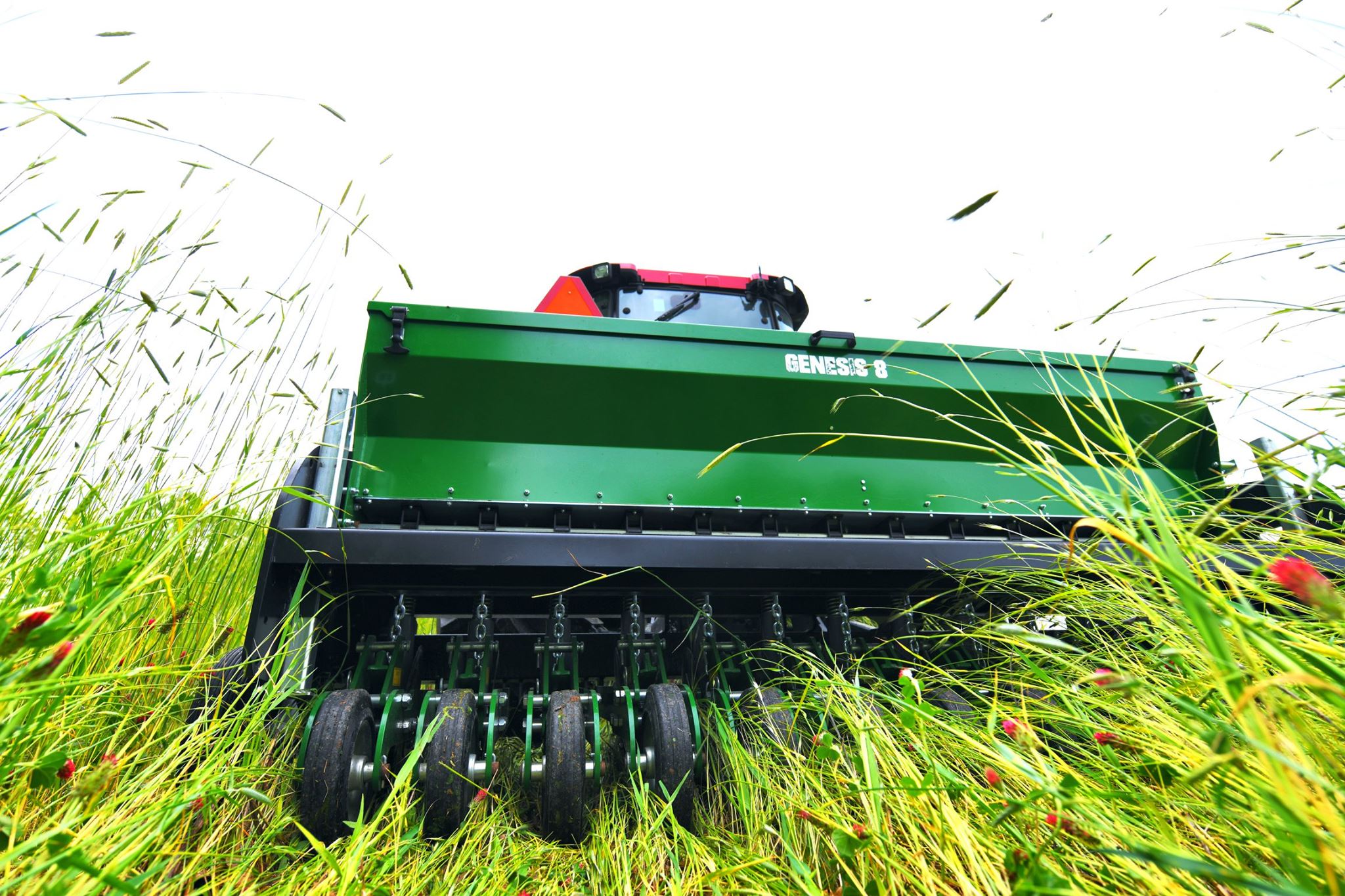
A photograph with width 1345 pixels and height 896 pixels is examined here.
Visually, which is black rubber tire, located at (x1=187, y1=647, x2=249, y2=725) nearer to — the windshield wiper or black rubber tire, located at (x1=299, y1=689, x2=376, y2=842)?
black rubber tire, located at (x1=299, y1=689, x2=376, y2=842)

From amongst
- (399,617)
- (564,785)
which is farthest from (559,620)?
(564,785)

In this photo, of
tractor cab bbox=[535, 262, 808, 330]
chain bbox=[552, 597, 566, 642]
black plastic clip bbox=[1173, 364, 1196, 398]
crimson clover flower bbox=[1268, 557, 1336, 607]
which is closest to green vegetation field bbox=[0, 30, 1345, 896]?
crimson clover flower bbox=[1268, 557, 1336, 607]

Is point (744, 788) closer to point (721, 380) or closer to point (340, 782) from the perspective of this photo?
point (340, 782)

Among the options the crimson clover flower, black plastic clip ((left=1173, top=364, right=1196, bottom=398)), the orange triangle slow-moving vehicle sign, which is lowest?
the crimson clover flower

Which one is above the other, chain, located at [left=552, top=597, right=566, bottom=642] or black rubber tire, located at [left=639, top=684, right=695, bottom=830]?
chain, located at [left=552, top=597, right=566, bottom=642]

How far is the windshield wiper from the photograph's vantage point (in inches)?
191

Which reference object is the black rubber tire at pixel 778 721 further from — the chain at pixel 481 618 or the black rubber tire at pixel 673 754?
the chain at pixel 481 618

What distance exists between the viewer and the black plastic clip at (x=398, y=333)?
289 centimetres

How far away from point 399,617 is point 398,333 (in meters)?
1.12

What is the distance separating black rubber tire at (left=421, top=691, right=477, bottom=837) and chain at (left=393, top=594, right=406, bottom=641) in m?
0.48

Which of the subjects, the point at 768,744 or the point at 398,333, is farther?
the point at 398,333

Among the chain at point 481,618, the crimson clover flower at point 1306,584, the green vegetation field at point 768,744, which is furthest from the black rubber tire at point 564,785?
the crimson clover flower at point 1306,584

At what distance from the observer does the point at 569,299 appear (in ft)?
13.6

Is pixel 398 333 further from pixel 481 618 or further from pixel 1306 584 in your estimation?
pixel 1306 584
